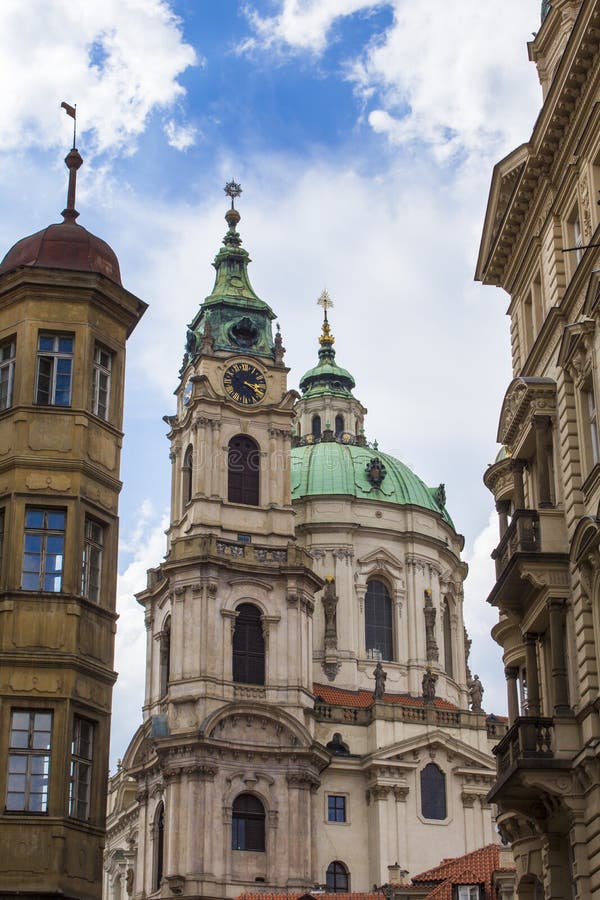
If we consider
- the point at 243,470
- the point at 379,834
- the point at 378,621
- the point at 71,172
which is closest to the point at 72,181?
the point at 71,172

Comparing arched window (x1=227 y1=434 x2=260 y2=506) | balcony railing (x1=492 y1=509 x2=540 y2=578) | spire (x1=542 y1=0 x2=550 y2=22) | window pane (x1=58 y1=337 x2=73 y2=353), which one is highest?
arched window (x1=227 y1=434 x2=260 y2=506)

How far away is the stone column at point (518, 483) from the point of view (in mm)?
32438

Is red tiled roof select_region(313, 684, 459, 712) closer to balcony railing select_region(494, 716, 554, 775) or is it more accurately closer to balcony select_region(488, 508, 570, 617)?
balcony select_region(488, 508, 570, 617)

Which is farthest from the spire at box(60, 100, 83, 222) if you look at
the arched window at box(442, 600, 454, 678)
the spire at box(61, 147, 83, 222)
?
the arched window at box(442, 600, 454, 678)

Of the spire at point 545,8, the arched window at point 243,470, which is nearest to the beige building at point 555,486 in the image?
the spire at point 545,8

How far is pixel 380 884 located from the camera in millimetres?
64875

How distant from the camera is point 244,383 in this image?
71.1 meters

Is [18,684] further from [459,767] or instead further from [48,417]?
[459,767]

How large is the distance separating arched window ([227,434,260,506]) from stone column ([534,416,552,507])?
1517 inches

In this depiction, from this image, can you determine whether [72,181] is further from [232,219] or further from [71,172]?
[232,219]

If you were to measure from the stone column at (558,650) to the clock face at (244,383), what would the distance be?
42.0m

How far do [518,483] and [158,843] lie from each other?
36.6 metres

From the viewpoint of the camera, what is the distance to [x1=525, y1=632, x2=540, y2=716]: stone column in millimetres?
30688

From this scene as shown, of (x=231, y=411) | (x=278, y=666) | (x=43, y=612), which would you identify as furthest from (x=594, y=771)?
(x=231, y=411)
